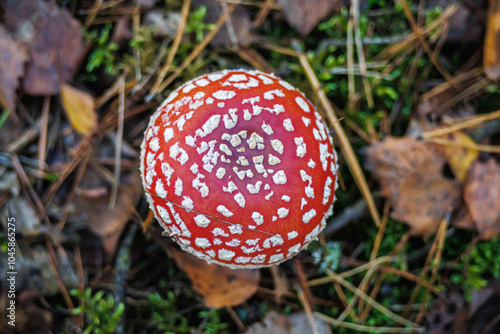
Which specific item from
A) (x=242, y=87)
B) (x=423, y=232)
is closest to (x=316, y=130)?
(x=242, y=87)

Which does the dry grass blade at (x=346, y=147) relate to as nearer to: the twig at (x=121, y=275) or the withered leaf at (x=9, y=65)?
the twig at (x=121, y=275)

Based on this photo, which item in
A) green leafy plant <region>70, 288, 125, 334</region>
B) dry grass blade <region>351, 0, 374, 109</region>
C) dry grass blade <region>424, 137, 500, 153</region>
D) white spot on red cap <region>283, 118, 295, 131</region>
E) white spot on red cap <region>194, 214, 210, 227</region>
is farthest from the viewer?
dry grass blade <region>351, 0, 374, 109</region>

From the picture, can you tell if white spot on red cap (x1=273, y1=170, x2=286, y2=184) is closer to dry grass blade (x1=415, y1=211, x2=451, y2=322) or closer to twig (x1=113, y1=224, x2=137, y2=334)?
twig (x1=113, y1=224, x2=137, y2=334)

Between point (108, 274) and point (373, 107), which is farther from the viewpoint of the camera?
point (373, 107)

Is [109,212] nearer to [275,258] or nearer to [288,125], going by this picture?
[275,258]

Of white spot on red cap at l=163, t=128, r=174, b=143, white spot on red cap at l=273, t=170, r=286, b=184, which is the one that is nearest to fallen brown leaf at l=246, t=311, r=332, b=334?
white spot on red cap at l=273, t=170, r=286, b=184

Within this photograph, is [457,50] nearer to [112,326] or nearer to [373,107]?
[373,107]
